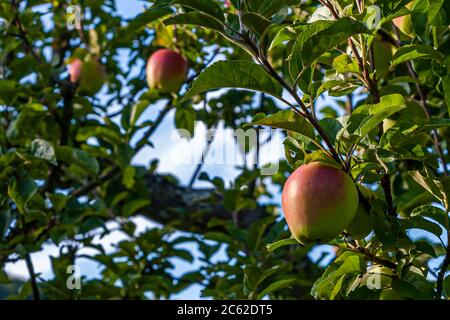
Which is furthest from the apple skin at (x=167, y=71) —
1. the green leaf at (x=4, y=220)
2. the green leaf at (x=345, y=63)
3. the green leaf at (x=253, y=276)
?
the green leaf at (x=345, y=63)

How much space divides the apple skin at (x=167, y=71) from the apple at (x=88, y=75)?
1.22 ft

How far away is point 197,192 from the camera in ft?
10.3

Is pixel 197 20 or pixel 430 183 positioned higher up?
pixel 197 20

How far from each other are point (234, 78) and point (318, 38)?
0.14m

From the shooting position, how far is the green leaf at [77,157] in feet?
6.64

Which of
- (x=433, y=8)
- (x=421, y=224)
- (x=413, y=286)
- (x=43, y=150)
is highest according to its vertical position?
(x=433, y=8)

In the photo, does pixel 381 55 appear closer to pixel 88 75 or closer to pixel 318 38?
pixel 318 38

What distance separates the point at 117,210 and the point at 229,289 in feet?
2.65

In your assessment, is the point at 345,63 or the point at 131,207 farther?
the point at 131,207

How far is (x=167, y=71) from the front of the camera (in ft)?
7.54

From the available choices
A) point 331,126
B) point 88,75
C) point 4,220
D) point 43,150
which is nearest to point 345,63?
point 331,126

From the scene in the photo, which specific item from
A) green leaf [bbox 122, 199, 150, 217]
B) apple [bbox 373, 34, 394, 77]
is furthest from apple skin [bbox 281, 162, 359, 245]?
green leaf [bbox 122, 199, 150, 217]

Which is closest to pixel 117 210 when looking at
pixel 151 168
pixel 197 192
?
pixel 151 168

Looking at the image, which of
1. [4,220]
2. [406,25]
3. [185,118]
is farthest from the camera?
[185,118]
